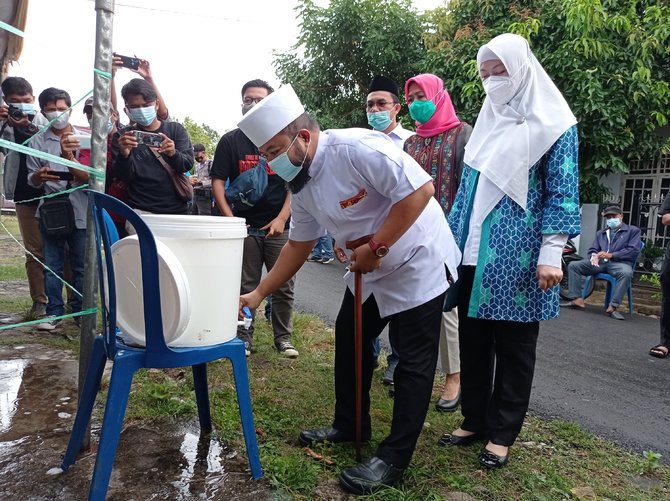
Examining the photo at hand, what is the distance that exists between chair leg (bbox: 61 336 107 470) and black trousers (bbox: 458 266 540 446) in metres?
1.65

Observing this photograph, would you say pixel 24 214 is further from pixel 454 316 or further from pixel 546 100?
pixel 546 100

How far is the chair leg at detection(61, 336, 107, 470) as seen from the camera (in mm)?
2191

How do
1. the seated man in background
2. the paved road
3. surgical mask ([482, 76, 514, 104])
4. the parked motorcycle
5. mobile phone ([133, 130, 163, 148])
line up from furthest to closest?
the parked motorcycle, the seated man in background, mobile phone ([133, 130, 163, 148]), the paved road, surgical mask ([482, 76, 514, 104])

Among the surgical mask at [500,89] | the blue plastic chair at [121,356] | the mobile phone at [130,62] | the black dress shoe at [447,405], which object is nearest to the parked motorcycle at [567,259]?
the black dress shoe at [447,405]

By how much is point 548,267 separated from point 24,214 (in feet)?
13.9

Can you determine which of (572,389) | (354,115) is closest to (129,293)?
(572,389)

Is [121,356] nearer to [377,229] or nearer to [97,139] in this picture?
[97,139]

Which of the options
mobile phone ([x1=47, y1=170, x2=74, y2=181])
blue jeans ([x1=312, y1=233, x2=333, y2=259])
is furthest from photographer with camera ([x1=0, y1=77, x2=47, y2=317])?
blue jeans ([x1=312, y1=233, x2=333, y2=259])

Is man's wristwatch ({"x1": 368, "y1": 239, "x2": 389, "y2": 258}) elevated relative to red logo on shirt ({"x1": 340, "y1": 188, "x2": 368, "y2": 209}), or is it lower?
lower

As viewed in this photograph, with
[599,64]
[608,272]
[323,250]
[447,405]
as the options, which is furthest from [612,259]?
[447,405]

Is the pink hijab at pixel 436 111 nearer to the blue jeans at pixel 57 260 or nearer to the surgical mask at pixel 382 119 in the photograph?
the surgical mask at pixel 382 119

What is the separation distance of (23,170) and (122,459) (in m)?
3.16

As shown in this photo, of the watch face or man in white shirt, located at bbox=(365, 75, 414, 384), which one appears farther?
man in white shirt, located at bbox=(365, 75, 414, 384)

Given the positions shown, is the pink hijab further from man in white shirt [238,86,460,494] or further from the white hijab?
man in white shirt [238,86,460,494]
